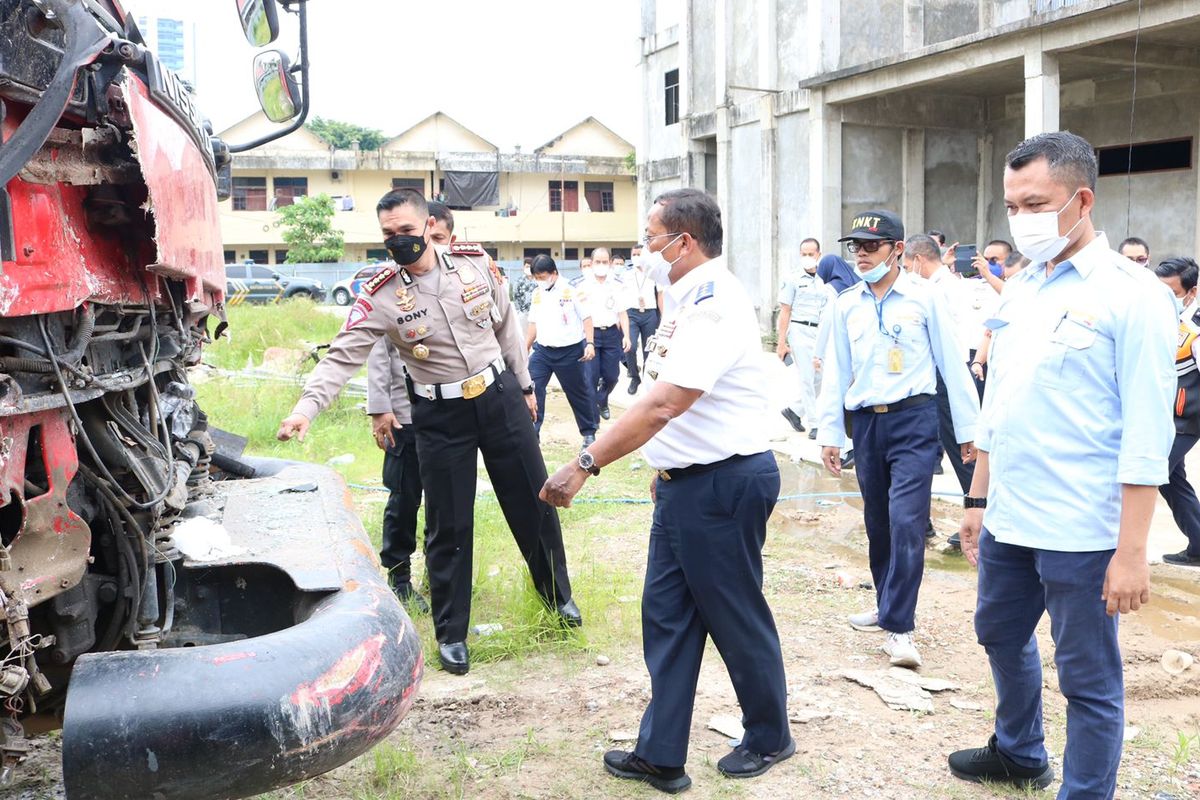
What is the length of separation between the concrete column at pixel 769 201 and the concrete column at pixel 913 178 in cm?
218

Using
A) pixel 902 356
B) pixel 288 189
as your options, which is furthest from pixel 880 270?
pixel 288 189

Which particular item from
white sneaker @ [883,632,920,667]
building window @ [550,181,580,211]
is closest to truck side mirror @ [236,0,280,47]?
white sneaker @ [883,632,920,667]

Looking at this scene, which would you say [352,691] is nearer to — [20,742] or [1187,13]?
[20,742]

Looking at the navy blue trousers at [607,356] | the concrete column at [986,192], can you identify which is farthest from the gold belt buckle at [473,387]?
the concrete column at [986,192]

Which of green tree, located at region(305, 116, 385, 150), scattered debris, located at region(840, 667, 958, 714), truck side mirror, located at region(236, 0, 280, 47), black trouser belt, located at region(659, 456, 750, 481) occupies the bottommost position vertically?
scattered debris, located at region(840, 667, 958, 714)

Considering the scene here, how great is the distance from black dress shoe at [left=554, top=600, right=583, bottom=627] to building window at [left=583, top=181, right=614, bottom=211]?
39.3 metres

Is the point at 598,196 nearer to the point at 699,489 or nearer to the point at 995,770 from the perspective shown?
the point at 699,489

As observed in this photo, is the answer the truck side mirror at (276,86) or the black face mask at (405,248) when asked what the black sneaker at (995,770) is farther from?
the truck side mirror at (276,86)

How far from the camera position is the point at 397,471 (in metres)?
A: 5.24

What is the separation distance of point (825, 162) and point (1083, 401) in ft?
49.6

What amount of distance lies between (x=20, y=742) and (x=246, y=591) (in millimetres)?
596

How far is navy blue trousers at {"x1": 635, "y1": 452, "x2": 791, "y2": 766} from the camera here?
3127 millimetres

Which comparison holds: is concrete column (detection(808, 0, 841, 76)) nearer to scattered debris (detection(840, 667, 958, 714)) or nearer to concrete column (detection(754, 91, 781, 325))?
concrete column (detection(754, 91, 781, 325))

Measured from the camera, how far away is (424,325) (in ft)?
13.9
